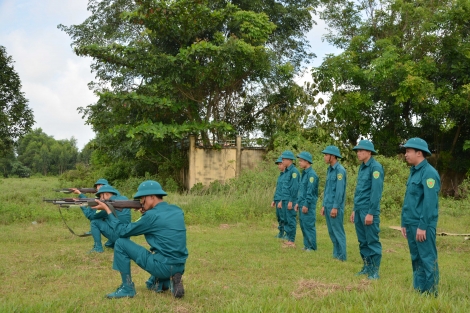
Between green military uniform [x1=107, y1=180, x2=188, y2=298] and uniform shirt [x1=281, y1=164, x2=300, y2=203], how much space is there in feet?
18.2

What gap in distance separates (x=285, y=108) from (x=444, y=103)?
664 centimetres

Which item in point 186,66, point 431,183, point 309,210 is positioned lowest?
point 309,210

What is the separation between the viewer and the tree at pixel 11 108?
19.8 meters

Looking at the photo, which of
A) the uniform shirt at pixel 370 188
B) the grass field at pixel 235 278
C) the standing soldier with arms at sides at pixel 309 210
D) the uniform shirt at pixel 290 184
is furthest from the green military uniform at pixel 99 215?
the uniform shirt at pixel 370 188

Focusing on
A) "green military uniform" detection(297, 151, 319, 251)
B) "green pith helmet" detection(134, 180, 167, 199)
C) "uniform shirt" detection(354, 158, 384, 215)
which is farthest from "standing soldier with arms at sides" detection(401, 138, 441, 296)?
"green military uniform" detection(297, 151, 319, 251)

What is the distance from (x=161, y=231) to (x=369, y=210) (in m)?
3.31

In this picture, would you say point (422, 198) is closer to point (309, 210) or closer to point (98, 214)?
point (309, 210)

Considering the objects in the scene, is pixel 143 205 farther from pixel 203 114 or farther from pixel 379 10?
pixel 379 10

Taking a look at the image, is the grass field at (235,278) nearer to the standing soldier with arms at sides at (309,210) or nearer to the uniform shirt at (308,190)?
the standing soldier with arms at sides at (309,210)

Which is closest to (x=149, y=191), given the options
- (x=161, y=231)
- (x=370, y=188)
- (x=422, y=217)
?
(x=161, y=231)

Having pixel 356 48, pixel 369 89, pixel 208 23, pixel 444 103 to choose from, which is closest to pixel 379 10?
pixel 356 48

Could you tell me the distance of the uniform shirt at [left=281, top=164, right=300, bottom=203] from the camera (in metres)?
11.0

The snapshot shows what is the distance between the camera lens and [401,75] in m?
20.7

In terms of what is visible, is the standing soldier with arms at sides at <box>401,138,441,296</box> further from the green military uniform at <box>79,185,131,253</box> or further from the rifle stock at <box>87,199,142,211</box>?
the green military uniform at <box>79,185,131,253</box>
